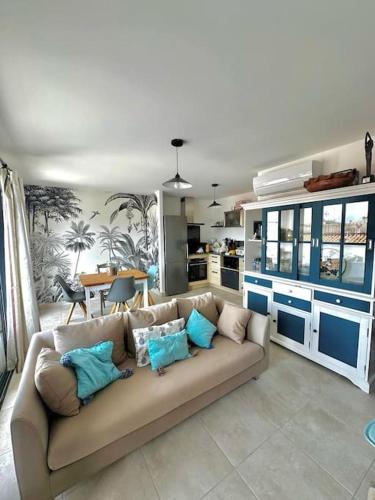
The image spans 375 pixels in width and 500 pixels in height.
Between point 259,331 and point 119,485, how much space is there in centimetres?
158

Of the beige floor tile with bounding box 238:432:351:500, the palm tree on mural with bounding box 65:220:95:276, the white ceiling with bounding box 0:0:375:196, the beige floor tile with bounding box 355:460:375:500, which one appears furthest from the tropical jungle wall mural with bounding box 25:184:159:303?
the beige floor tile with bounding box 355:460:375:500

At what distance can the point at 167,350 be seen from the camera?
5.98 ft

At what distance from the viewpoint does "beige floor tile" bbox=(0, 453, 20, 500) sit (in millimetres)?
1229

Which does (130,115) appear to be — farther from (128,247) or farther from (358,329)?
(128,247)

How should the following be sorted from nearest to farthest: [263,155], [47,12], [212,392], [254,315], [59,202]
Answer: [47,12]
[212,392]
[254,315]
[263,155]
[59,202]

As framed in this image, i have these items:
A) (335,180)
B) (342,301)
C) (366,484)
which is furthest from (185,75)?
(366,484)

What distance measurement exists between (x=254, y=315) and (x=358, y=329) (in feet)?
3.25

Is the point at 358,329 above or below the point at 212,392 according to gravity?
above

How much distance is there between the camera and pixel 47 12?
3.09ft

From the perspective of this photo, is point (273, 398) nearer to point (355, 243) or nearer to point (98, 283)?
point (355, 243)

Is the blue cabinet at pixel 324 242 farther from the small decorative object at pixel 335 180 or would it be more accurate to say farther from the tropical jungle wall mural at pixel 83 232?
the tropical jungle wall mural at pixel 83 232

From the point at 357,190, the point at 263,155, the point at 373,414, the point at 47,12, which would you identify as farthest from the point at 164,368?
the point at 263,155

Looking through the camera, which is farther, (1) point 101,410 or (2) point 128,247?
(2) point 128,247

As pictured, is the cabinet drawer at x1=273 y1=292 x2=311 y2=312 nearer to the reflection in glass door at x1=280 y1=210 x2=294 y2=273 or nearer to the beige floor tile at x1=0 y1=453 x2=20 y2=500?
the reflection in glass door at x1=280 y1=210 x2=294 y2=273
